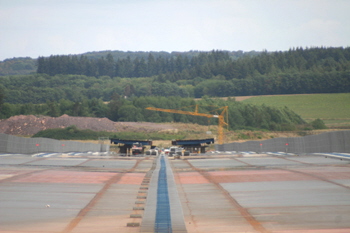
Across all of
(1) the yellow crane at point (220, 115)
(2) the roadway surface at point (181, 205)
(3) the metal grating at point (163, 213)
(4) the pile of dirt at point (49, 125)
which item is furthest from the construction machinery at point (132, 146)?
(1) the yellow crane at point (220, 115)

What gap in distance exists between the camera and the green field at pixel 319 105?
130 m

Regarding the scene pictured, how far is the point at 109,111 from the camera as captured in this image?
586 feet

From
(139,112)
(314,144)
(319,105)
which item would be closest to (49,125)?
(139,112)

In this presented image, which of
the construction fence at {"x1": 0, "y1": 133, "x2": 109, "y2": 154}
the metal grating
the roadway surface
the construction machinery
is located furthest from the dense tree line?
the metal grating

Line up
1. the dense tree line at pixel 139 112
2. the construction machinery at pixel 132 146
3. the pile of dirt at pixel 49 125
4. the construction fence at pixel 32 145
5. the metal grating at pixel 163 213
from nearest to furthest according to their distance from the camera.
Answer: the metal grating at pixel 163 213 → the construction fence at pixel 32 145 → the construction machinery at pixel 132 146 → the pile of dirt at pixel 49 125 → the dense tree line at pixel 139 112

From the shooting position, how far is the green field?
130 meters

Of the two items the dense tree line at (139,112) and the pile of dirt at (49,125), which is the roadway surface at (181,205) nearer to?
the pile of dirt at (49,125)

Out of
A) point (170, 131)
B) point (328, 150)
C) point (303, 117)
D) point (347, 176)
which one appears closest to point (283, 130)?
point (303, 117)

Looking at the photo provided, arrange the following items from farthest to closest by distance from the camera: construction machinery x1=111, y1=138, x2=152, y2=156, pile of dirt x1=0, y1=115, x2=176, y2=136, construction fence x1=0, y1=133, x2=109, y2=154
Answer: pile of dirt x1=0, y1=115, x2=176, y2=136 → construction machinery x1=111, y1=138, x2=152, y2=156 → construction fence x1=0, y1=133, x2=109, y2=154

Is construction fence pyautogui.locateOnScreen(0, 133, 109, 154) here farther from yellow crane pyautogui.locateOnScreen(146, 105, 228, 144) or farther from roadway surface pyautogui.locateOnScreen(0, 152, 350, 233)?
yellow crane pyautogui.locateOnScreen(146, 105, 228, 144)

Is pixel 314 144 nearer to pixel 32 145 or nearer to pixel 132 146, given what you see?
pixel 32 145

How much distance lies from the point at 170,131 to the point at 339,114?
45.6 meters

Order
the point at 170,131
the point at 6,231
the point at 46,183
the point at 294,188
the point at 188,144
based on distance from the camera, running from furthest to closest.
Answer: the point at 170,131 → the point at 188,144 → the point at 46,183 → the point at 294,188 → the point at 6,231

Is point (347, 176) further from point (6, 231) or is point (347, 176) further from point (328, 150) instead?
point (328, 150)
